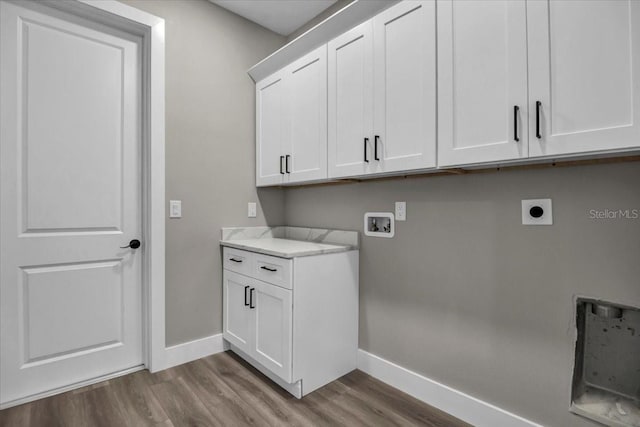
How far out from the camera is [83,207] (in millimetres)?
2064

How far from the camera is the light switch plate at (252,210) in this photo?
108 inches

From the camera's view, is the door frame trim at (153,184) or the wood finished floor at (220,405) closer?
the wood finished floor at (220,405)

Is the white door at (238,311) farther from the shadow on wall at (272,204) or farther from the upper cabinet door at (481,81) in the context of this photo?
the upper cabinet door at (481,81)

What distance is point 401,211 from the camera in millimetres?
2008

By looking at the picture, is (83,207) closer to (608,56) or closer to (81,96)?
(81,96)

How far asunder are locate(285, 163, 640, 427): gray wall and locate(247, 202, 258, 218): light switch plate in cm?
100

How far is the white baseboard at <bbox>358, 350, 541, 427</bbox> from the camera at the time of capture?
1.58 m

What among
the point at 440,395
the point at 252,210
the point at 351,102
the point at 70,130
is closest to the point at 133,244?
the point at 70,130

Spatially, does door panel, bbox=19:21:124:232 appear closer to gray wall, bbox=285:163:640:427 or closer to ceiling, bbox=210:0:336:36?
ceiling, bbox=210:0:336:36

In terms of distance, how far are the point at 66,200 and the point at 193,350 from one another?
1.32 metres

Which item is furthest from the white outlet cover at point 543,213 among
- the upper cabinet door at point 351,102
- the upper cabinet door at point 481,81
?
the upper cabinet door at point 351,102

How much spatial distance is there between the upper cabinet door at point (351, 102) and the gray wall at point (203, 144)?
36.9 inches

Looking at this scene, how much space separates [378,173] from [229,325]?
1.62m

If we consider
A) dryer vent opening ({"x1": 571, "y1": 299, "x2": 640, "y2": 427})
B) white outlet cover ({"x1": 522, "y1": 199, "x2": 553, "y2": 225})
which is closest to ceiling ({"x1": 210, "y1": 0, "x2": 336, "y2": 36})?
white outlet cover ({"x1": 522, "y1": 199, "x2": 553, "y2": 225})
